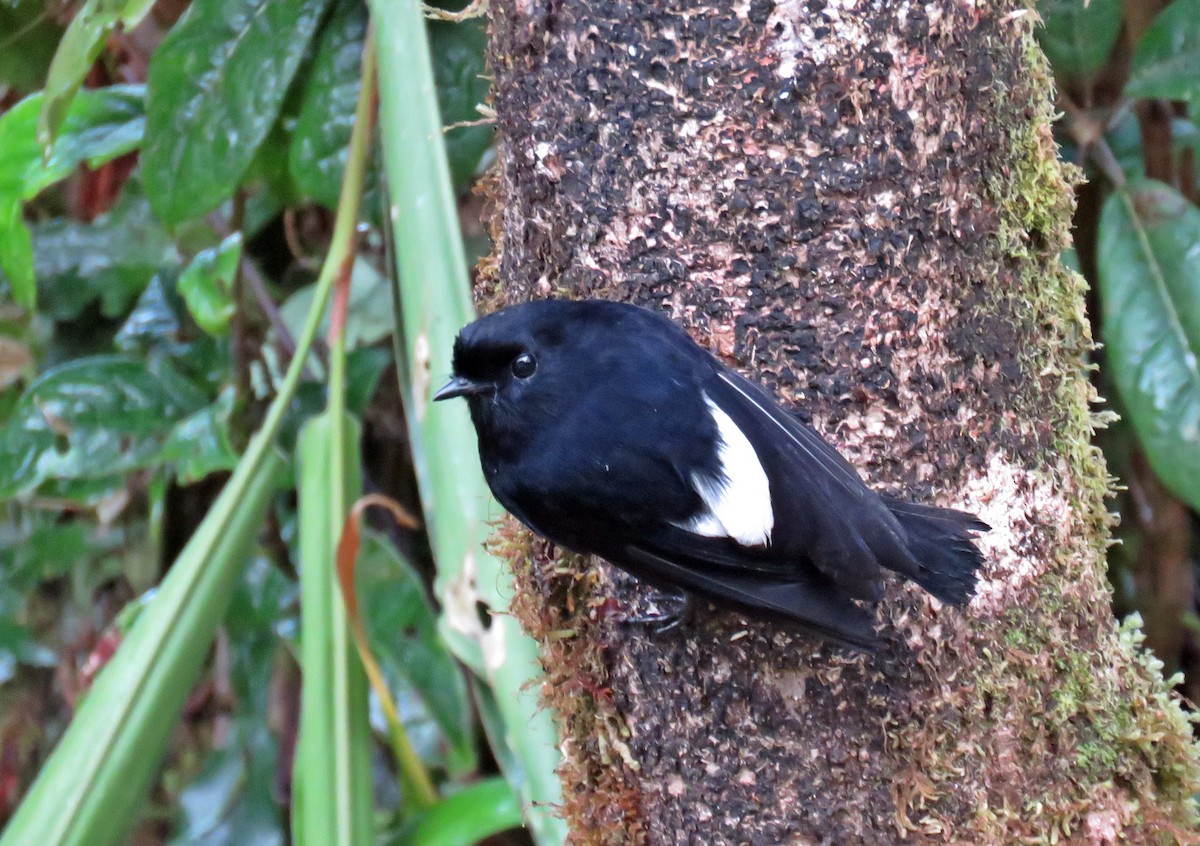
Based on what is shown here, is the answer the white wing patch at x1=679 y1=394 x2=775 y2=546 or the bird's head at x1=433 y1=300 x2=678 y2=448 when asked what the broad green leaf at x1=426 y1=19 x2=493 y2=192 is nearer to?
the bird's head at x1=433 y1=300 x2=678 y2=448

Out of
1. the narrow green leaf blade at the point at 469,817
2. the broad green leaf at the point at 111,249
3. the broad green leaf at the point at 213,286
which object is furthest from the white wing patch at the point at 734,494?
the broad green leaf at the point at 111,249

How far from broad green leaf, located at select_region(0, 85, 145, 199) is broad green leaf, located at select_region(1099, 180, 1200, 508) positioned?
144cm

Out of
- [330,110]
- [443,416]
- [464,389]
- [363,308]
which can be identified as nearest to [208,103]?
[330,110]

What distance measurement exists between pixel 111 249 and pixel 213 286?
18.7 inches

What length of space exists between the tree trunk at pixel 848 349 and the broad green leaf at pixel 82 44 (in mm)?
507

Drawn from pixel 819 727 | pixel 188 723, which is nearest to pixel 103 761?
pixel 819 727

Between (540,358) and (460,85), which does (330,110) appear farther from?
(540,358)

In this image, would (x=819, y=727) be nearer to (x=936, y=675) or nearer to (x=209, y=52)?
(x=936, y=675)

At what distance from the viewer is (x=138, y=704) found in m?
1.24

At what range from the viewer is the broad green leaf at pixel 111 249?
192 cm

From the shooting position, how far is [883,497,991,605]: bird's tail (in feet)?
2.94

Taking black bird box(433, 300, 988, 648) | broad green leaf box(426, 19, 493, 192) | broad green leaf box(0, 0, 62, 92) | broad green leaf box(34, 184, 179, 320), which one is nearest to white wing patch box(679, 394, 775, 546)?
black bird box(433, 300, 988, 648)

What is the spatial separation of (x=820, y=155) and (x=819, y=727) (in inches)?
19.8

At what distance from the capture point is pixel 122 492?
2.01 m
